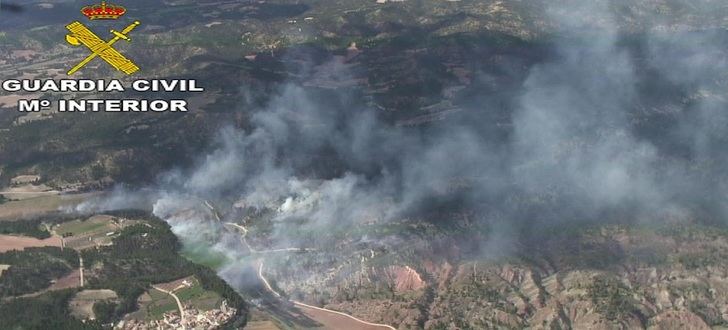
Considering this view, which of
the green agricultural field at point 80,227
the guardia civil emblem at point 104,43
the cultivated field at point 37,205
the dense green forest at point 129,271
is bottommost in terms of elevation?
the cultivated field at point 37,205

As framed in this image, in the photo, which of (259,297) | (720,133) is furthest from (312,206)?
(720,133)

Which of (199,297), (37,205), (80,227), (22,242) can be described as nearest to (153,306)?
(199,297)

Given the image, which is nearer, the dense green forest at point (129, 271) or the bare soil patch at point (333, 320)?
the dense green forest at point (129, 271)

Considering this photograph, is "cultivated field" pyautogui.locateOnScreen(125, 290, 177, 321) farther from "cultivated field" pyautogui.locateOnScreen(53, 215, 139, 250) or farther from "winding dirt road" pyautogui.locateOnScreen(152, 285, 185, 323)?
"cultivated field" pyautogui.locateOnScreen(53, 215, 139, 250)

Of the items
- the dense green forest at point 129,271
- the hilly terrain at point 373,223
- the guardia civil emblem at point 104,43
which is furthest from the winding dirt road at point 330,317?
the guardia civil emblem at point 104,43

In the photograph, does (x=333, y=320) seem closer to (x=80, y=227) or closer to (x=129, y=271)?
(x=129, y=271)

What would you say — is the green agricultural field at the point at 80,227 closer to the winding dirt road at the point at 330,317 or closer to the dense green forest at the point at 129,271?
the dense green forest at the point at 129,271

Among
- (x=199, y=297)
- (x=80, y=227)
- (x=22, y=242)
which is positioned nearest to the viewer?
(x=199, y=297)

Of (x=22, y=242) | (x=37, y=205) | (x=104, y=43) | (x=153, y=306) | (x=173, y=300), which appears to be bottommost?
(x=37, y=205)

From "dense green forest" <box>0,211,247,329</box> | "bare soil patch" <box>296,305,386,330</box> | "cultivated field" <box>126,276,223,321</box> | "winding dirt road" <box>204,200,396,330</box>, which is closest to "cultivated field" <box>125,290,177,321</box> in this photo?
"cultivated field" <box>126,276,223,321</box>
